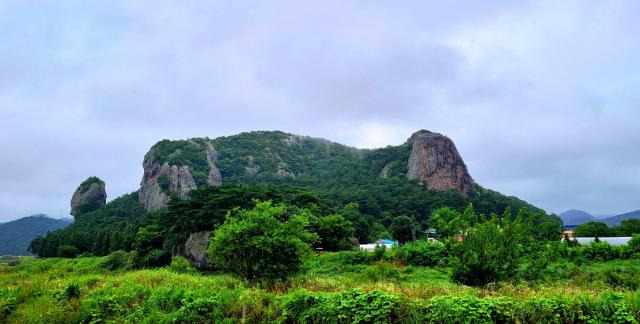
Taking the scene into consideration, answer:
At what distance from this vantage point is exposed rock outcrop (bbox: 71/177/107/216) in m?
122

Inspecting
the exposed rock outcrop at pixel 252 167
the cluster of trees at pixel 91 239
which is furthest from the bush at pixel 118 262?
the exposed rock outcrop at pixel 252 167

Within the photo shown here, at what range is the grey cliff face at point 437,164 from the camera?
120 metres

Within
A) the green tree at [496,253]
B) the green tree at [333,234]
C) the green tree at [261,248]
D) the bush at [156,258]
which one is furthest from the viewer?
the green tree at [333,234]

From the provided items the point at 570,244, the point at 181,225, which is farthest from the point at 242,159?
the point at 570,244

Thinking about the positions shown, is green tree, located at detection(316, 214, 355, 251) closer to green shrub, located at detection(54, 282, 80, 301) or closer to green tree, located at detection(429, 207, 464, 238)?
green tree, located at detection(429, 207, 464, 238)

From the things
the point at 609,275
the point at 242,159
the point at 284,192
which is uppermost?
the point at 242,159

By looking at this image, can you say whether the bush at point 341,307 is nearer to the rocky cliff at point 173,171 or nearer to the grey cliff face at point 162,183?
the rocky cliff at point 173,171

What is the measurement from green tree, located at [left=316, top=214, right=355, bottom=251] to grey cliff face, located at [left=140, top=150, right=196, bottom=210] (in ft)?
243

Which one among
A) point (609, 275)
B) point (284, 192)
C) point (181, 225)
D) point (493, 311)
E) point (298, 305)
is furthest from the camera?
point (284, 192)

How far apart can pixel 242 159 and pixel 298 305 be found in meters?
146

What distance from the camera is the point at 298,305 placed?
923 centimetres

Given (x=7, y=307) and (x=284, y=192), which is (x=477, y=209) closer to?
(x=284, y=192)

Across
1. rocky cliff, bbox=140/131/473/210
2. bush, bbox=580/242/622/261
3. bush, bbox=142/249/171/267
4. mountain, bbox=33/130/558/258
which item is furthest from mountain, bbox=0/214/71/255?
bush, bbox=580/242/622/261

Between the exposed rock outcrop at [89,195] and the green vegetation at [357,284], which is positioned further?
the exposed rock outcrop at [89,195]
